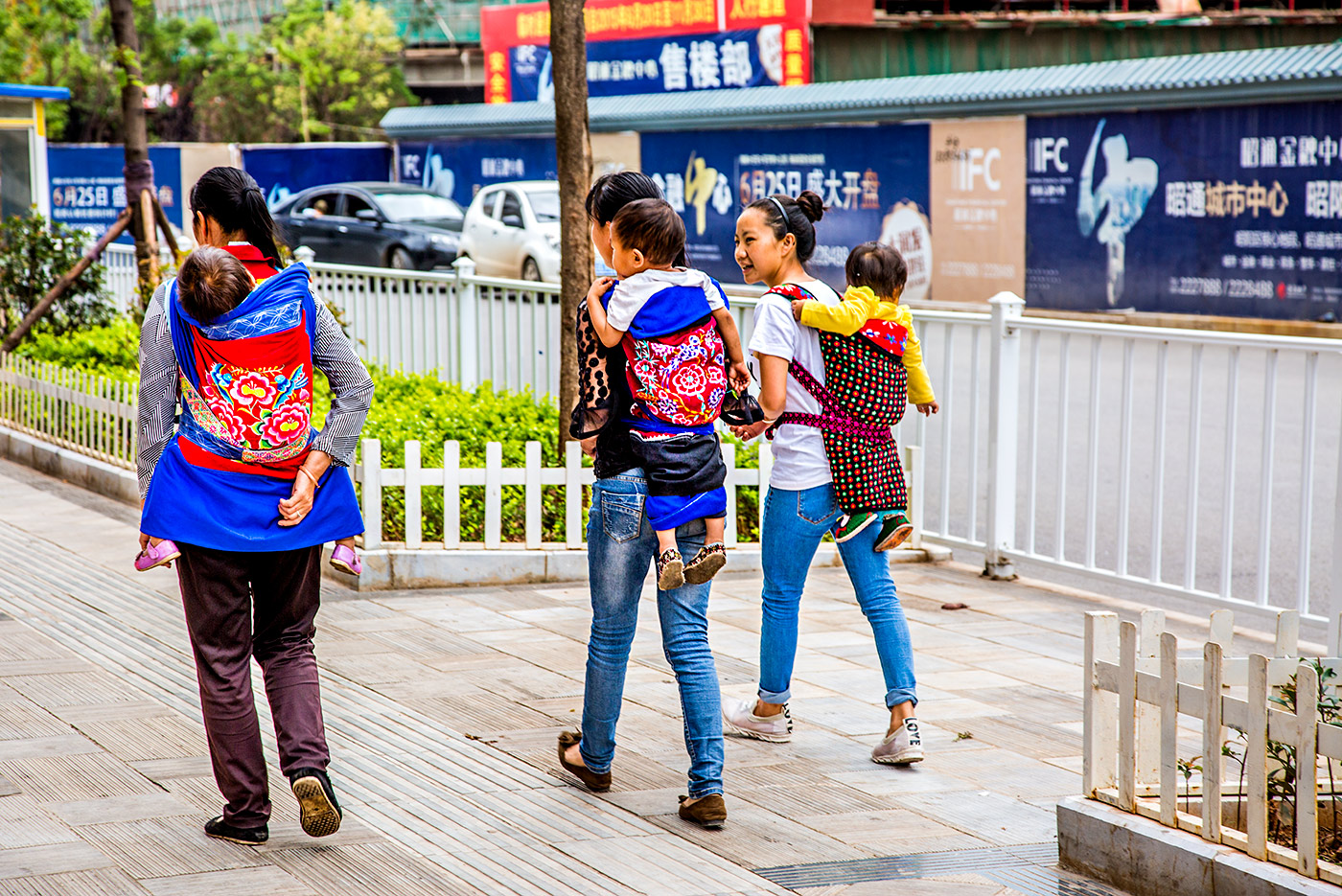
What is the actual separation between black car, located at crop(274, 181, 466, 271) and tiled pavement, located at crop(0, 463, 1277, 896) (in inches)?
653

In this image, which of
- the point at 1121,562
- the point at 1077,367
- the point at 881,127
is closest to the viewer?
the point at 1121,562

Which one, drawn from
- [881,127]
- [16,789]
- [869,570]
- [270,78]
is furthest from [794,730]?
[270,78]

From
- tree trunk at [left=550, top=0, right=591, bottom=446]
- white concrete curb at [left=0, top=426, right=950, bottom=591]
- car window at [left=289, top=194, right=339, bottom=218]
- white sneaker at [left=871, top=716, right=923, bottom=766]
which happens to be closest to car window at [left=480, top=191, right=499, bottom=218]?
car window at [left=289, top=194, right=339, bottom=218]

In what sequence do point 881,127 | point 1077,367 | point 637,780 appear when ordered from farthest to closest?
point 881,127, point 1077,367, point 637,780

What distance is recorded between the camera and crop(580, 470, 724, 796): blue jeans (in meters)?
4.31

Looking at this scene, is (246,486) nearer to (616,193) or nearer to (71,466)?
(616,193)

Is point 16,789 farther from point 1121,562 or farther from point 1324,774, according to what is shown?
point 1121,562

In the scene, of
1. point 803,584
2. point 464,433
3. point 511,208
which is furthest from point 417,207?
point 803,584

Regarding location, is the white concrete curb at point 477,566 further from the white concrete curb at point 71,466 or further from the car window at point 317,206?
the car window at point 317,206

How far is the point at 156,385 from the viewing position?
4.09 metres

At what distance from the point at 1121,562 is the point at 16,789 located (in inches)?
184

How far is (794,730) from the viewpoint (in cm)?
526

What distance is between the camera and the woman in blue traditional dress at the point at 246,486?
4027 millimetres

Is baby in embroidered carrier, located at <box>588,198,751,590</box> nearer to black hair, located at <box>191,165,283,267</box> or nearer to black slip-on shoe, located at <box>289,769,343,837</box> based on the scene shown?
black hair, located at <box>191,165,283,267</box>
